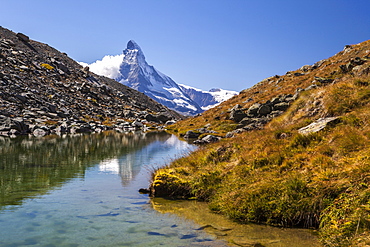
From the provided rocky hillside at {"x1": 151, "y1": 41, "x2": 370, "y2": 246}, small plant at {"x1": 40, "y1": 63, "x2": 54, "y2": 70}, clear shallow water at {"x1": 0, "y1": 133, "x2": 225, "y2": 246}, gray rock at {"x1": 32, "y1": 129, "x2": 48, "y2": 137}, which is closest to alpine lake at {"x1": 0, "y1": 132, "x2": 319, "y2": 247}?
clear shallow water at {"x1": 0, "y1": 133, "x2": 225, "y2": 246}

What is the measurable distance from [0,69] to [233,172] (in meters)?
115

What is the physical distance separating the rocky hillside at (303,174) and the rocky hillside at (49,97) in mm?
61445

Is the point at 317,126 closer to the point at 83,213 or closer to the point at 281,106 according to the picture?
the point at 83,213

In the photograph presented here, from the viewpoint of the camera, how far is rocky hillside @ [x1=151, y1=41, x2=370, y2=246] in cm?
1013

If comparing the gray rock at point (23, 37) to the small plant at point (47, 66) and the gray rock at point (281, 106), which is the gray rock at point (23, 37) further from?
the gray rock at point (281, 106)

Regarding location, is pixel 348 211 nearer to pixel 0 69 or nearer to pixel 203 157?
pixel 203 157

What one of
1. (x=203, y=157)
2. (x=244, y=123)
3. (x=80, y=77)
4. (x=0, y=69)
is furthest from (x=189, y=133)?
(x=80, y=77)

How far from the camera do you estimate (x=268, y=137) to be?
59.9ft

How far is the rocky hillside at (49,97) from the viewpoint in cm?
7894

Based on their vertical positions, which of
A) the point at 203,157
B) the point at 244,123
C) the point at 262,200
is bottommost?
the point at 262,200

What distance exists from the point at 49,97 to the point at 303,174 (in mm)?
109138

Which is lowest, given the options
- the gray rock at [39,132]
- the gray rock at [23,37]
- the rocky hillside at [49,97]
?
the gray rock at [39,132]

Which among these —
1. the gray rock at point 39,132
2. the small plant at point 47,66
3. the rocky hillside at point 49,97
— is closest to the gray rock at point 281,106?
the gray rock at point 39,132

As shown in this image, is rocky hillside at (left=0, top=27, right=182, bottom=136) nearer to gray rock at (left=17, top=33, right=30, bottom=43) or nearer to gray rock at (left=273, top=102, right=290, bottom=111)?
gray rock at (left=17, top=33, right=30, bottom=43)
